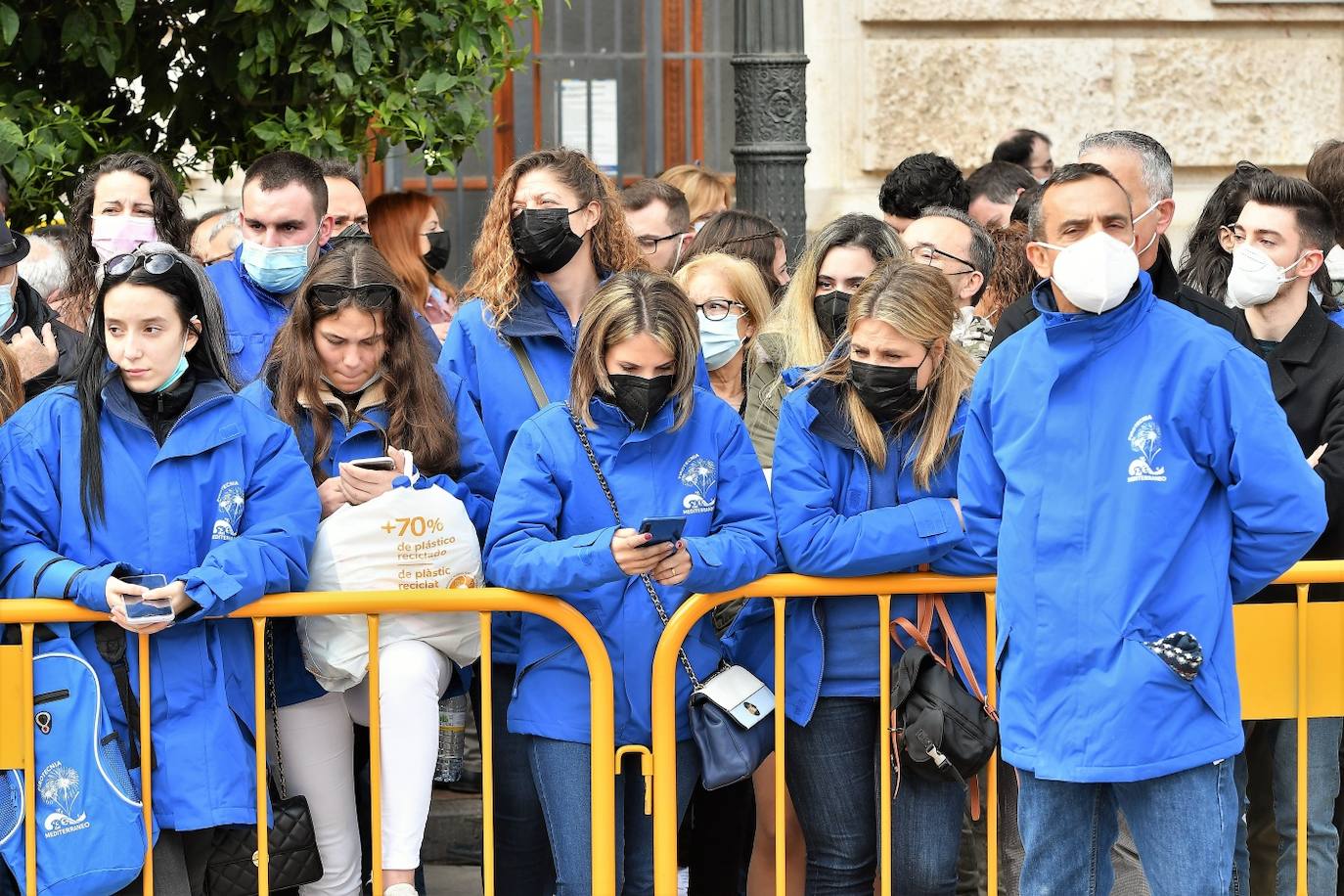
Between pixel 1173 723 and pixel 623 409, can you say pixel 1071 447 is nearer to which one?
pixel 1173 723

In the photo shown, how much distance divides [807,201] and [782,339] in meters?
4.57

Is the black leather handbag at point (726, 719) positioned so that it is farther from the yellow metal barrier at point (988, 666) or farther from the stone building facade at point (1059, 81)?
the stone building facade at point (1059, 81)

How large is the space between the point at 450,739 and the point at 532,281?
1.20m

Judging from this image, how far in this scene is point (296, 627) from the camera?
4270mm

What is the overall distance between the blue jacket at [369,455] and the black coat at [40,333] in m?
0.70

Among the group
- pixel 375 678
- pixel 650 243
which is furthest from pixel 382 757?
pixel 650 243

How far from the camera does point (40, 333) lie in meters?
4.89

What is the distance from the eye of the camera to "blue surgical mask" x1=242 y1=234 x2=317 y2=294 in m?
5.13

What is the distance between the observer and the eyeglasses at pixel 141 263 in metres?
4.18

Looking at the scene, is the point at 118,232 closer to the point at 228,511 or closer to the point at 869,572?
the point at 228,511

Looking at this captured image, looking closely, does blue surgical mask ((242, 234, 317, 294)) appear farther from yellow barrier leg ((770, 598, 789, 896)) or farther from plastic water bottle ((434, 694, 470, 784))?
yellow barrier leg ((770, 598, 789, 896))

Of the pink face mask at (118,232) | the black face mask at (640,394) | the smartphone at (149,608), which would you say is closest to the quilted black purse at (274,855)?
the smartphone at (149,608)

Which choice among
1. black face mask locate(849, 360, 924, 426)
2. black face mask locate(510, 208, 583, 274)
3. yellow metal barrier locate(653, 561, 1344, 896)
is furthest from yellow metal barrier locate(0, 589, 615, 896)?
black face mask locate(510, 208, 583, 274)

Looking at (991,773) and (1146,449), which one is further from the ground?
(1146,449)
